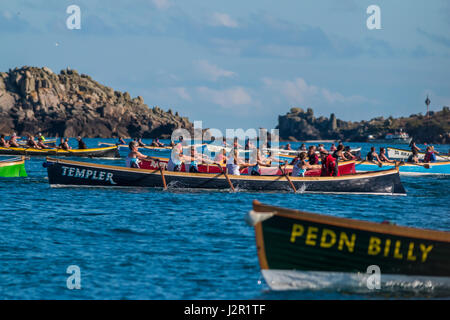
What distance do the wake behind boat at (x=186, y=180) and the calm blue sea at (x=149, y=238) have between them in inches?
15.4

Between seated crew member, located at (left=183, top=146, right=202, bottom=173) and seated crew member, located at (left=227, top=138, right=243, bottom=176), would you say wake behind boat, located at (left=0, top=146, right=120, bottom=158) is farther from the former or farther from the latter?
seated crew member, located at (left=227, top=138, right=243, bottom=176)

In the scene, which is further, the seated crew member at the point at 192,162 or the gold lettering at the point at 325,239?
the seated crew member at the point at 192,162

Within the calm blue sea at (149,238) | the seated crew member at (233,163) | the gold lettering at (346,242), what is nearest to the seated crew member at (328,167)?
the calm blue sea at (149,238)

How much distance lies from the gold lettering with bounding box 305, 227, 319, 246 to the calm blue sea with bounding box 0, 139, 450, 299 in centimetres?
99

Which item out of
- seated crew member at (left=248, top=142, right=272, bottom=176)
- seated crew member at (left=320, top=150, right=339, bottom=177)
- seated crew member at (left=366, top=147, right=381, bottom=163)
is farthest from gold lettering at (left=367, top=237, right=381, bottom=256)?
seated crew member at (left=366, top=147, right=381, bottom=163)

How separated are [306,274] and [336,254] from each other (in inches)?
26.6

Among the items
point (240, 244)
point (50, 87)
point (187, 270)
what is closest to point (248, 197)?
point (240, 244)

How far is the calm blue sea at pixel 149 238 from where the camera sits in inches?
454

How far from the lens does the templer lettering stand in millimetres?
25391

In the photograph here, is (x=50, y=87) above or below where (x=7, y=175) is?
above

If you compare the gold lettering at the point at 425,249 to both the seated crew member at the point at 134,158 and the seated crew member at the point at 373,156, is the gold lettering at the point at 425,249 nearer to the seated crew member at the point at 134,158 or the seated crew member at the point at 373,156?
the seated crew member at the point at 134,158

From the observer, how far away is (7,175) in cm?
3088
